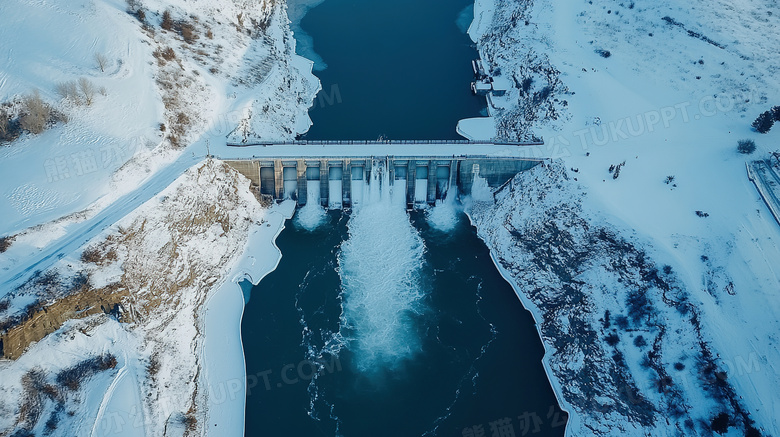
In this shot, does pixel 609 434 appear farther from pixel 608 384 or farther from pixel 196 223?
pixel 196 223

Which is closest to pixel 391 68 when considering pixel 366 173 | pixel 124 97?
pixel 366 173

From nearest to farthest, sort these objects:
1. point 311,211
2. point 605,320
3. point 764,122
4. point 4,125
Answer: point 605,320 < point 4,125 < point 764,122 < point 311,211

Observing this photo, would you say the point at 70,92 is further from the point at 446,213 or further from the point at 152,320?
the point at 446,213

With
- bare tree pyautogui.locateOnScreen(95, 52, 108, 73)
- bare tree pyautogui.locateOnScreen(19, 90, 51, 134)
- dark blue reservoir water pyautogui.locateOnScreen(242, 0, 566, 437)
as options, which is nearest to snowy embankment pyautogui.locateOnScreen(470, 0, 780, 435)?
dark blue reservoir water pyautogui.locateOnScreen(242, 0, 566, 437)

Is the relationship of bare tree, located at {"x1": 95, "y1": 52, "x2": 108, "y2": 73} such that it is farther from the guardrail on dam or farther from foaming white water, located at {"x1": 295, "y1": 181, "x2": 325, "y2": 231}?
foaming white water, located at {"x1": 295, "y1": 181, "x2": 325, "y2": 231}

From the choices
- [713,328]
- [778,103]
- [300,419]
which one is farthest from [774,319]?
[300,419]
